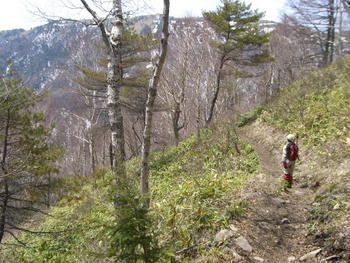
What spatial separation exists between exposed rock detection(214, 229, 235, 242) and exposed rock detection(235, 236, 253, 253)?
152mm

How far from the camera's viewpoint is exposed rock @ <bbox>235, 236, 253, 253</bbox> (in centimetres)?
455

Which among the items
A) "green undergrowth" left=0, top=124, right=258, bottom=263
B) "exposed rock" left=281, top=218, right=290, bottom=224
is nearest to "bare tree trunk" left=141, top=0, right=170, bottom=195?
"green undergrowth" left=0, top=124, right=258, bottom=263

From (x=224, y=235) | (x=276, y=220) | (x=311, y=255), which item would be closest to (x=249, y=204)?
(x=276, y=220)

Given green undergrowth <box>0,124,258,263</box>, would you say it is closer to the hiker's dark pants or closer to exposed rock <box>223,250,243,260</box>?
exposed rock <box>223,250,243,260</box>

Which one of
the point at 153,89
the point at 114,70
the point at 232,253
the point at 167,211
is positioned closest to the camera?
the point at 232,253

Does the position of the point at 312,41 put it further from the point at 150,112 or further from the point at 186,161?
the point at 150,112

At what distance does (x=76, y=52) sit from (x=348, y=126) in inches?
836

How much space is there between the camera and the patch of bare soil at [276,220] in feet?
15.1

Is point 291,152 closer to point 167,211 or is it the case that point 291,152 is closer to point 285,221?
point 285,221

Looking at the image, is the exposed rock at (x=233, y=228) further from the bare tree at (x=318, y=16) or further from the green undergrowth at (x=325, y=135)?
the bare tree at (x=318, y=16)

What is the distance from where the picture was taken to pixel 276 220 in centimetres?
558

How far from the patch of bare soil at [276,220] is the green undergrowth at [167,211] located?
1.17 feet

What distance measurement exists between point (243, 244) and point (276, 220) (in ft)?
4.21

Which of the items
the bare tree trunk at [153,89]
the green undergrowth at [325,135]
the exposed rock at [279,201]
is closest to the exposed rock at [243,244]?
the green undergrowth at [325,135]
